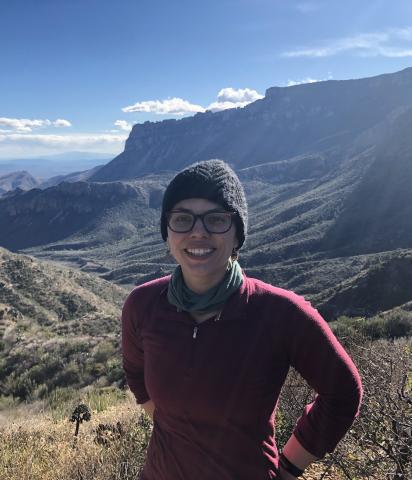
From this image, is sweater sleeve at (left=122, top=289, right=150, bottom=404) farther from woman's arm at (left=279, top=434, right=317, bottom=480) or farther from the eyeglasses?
woman's arm at (left=279, top=434, right=317, bottom=480)

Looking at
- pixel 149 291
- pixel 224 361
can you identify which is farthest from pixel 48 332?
pixel 224 361

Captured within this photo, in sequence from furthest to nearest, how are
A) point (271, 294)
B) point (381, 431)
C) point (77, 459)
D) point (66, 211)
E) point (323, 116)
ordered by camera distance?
point (323, 116), point (66, 211), point (77, 459), point (381, 431), point (271, 294)

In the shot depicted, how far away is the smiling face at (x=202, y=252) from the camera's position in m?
2.23

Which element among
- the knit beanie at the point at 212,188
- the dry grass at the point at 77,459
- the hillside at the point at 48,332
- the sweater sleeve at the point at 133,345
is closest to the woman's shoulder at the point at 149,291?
the sweater sleeve at the point at 133,345

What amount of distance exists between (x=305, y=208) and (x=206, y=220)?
88808 mm

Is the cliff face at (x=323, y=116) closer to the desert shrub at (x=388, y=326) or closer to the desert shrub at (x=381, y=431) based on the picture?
the desert shrub at (x=388, y=326)

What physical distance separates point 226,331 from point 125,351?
0.81 metres

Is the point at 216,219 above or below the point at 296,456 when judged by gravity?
above

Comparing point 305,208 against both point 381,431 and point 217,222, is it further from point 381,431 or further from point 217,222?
point 217,222

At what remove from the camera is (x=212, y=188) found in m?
2.24

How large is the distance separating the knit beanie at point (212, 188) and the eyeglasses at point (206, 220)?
44mm

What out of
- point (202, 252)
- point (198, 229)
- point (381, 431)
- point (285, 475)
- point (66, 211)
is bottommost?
point (66, 211)

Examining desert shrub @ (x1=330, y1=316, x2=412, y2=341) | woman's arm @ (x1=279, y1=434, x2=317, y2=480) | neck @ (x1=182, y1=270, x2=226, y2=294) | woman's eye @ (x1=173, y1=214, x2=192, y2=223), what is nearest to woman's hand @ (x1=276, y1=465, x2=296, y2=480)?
woman's arm @ (x1=279, y1=434, x2=317, y2=480)

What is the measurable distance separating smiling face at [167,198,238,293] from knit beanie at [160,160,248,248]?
0.04 m
